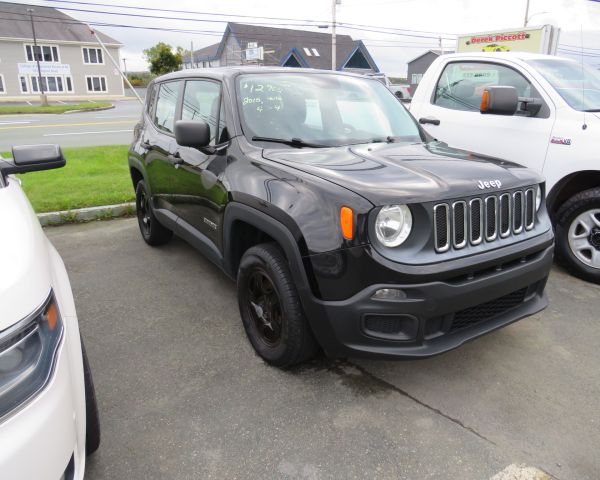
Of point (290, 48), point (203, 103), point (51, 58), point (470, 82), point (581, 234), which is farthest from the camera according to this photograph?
point (51, 58)

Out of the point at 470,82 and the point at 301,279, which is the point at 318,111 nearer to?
the point at 301,279

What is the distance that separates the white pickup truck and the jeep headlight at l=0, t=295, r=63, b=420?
12.5ft

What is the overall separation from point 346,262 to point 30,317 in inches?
52.2

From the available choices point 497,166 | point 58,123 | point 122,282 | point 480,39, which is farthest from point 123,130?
point 497,166

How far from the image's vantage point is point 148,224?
5035mm

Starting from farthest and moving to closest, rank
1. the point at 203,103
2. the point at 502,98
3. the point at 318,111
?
1. the point at 502,98
2. the point at 203,103
3. the point at 318,111

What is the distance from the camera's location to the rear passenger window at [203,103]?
3.42 meters

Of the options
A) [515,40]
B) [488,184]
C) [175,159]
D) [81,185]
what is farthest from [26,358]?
[515,40]

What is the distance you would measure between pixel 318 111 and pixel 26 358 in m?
2.55

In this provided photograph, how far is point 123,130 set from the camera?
17.6 m

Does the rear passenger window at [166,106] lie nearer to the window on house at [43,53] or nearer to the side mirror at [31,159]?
the side mirror at [31,159]

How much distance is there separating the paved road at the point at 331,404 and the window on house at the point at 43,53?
49.7 meters

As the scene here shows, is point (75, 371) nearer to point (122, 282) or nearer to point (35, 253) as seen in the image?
point (35, 253)

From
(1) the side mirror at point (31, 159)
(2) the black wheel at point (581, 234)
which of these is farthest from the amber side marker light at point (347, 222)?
(2) the black wheel at point (581, 234)
